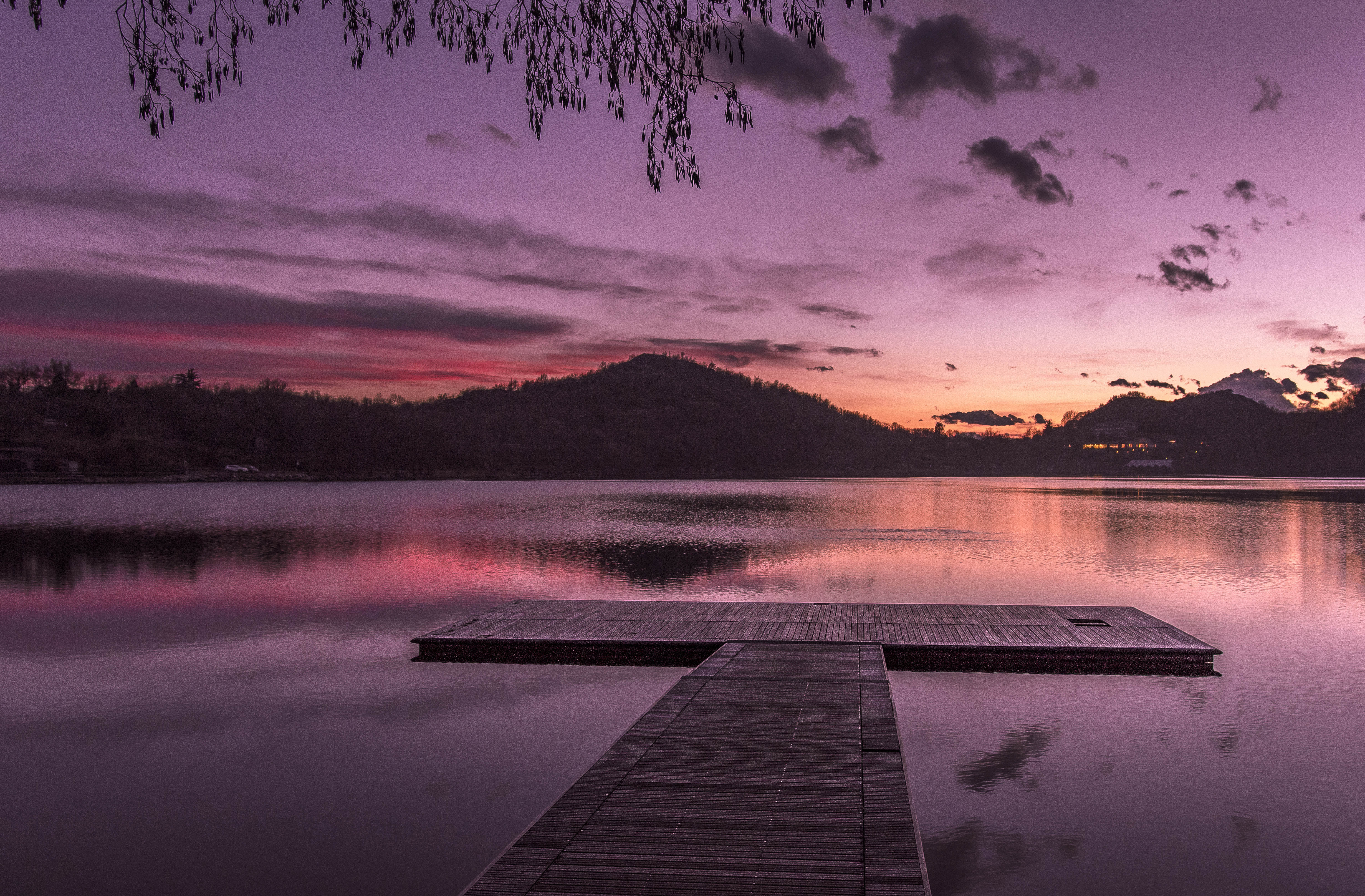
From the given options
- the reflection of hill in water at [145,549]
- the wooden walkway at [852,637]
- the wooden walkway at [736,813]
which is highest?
the wooden walkway at [736,813]

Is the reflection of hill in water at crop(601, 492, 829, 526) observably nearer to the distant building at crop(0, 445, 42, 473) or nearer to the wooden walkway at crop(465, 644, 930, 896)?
the wooden walkway at crop(465, 644, 930, 896)

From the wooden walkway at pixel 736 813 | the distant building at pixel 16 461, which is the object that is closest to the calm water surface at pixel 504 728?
the wooden walkway at pixel 736 813

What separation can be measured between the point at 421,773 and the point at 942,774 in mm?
6253

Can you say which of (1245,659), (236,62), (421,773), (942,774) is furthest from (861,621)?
(236,62)

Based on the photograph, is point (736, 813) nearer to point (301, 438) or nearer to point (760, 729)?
point (760, 729)

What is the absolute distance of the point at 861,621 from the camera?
647 inches

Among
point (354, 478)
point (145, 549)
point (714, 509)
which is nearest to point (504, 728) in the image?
point (145, 549)

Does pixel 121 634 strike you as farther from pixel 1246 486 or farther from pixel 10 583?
→ pixel 1246 486

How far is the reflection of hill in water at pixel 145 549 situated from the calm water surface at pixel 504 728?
422mm

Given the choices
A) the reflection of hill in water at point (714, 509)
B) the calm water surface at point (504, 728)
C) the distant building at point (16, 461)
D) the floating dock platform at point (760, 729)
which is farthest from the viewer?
the distant building at point (16, 461)

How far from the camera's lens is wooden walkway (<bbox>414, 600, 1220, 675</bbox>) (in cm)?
1469

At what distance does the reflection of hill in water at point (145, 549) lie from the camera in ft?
93.6

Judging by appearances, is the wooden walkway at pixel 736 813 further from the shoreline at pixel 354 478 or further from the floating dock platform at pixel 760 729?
the shoreline at pixel 354 478

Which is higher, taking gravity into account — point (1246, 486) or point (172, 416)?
point (172, 416)
